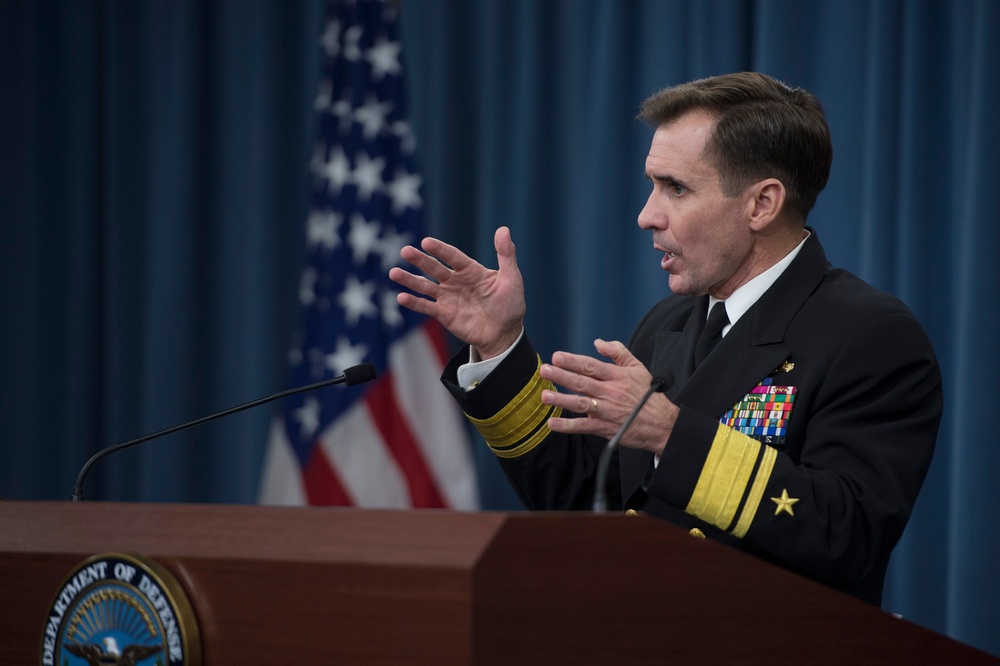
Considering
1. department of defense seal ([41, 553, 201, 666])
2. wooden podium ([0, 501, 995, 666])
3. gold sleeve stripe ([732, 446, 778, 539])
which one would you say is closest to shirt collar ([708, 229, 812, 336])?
gold sleeve stripe ([732, 446, 778, 539])

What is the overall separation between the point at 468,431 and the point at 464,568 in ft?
7.87

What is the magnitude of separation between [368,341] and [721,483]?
204 centimetres

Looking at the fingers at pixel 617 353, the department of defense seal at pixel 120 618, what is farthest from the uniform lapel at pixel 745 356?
the department of defense seal at pixel 120 618

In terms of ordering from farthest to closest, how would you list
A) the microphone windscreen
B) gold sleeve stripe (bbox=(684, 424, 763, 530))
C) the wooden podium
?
the microphone windscreen
gold sleeve stripe (bbox=(684, 424, 763, 530))
the wooden podium

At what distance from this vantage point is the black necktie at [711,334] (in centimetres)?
180

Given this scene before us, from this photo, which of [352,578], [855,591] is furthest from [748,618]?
[855,591]

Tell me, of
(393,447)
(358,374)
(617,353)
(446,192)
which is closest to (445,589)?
(617,353)

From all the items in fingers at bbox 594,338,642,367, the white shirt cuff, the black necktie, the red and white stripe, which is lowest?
the red and white stripe

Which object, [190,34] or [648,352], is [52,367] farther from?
[648,352]

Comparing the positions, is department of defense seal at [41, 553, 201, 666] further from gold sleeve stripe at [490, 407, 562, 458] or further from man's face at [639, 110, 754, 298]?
man's face at [639, 110, 754, 298]

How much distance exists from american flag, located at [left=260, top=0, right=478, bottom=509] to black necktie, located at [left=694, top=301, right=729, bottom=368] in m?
1.51

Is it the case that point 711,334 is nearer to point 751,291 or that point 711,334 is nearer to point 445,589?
point 751,291

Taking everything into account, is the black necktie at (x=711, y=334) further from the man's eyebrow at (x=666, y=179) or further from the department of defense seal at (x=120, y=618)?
the department of defense seal at (x=120, y=618)

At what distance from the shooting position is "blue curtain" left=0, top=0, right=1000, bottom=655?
108 inches
